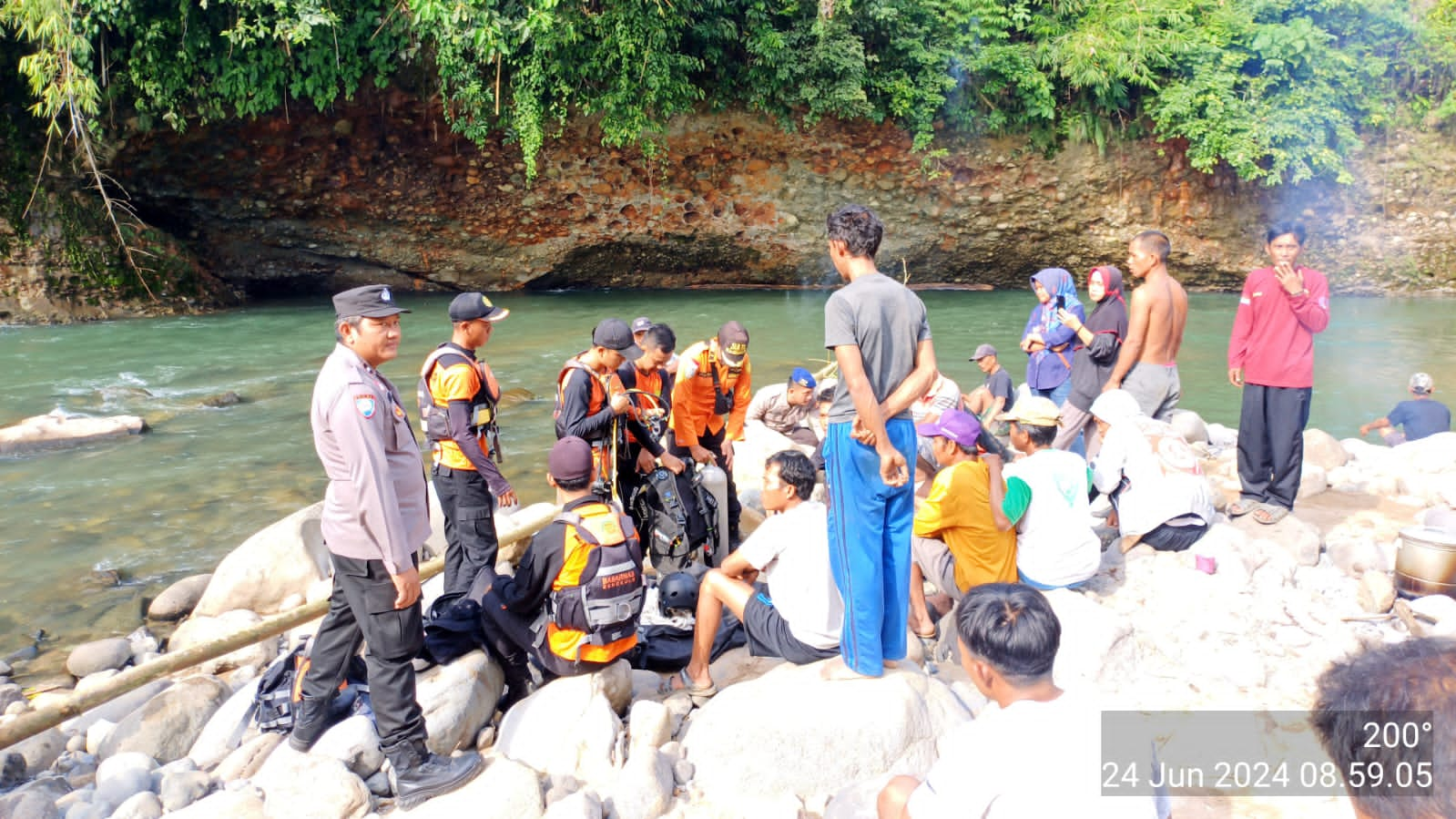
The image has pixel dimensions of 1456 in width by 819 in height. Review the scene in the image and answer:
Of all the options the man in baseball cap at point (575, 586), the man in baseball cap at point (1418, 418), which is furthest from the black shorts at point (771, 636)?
the man in baseball cap at point (1418, 418)

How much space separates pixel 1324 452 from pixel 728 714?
548 centimetres

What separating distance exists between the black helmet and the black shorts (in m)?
0.82

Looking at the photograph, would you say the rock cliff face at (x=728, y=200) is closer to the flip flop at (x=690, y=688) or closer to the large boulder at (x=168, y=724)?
the flip flop at (x=690, y=688)

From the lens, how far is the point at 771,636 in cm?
380

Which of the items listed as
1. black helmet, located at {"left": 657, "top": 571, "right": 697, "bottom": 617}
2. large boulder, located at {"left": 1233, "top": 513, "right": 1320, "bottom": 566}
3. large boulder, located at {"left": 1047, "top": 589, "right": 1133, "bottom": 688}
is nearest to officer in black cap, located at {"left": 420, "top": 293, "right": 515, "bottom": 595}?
black helmet, located at {"left": 657, "top": 571, "right": 697, "bottom": 617}

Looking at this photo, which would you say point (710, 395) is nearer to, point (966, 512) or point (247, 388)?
point (966, 512)

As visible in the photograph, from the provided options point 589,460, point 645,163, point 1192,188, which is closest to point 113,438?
point 589,460

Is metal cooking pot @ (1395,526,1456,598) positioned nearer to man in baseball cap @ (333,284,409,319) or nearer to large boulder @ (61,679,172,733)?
man in baseball cap @ (333,284,409,319)

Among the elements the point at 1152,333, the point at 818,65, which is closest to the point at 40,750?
the point at 1152,333

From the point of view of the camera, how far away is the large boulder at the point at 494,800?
9.94 feet

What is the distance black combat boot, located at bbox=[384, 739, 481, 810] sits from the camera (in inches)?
124

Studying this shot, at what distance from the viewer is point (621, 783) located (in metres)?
3.17

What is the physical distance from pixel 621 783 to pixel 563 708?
1.34 ft

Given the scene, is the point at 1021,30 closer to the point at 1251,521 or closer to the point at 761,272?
the point at 761,272
